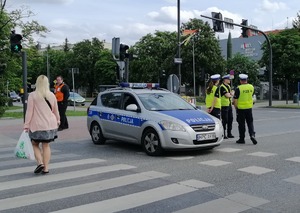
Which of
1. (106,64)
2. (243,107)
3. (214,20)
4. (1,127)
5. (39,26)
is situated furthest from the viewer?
(106,64)

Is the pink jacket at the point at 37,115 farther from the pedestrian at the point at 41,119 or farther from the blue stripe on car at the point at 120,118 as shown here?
the blue stripe on car at the point at 120,118

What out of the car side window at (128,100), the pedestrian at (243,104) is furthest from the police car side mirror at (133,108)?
the pedestrian at (243,104)

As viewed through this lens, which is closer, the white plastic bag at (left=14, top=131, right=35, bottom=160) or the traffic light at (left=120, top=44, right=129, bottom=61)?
the white plastic bag at (left=14, top=131, right=35, bottom=160)

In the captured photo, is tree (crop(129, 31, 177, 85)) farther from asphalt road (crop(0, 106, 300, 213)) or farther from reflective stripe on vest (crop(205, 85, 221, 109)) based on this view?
asphalt road (crop(0, 106, 300, 213))

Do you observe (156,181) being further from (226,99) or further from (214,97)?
(226,99)

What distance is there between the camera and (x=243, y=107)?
11.2 meters

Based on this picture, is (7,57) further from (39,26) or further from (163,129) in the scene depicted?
(163,129)

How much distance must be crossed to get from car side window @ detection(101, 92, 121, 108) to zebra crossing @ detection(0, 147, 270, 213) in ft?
9.96

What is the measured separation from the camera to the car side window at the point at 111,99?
35.6 feet

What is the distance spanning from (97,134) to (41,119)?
4160mm

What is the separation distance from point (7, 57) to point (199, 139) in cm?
2318

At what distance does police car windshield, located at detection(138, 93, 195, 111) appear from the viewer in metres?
9.91

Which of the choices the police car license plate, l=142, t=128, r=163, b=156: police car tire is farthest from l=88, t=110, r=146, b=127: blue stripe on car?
the police car license plate

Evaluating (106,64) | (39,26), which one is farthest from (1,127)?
(106,64)
